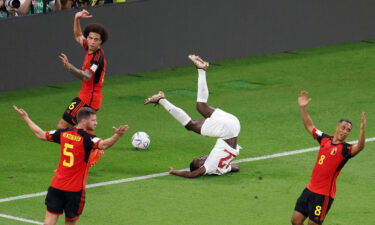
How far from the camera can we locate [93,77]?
66.4 feet

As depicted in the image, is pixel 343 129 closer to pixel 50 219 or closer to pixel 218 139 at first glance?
pixel 50 219

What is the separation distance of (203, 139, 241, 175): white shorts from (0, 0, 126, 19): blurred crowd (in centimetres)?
923

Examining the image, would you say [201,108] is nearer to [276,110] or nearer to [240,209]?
[240,209]

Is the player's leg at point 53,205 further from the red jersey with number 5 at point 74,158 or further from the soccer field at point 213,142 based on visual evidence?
the soccer field at point 213,142

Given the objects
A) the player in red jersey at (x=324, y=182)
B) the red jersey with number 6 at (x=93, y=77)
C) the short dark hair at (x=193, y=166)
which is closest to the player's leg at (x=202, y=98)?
the short dark hair at (x=193, y=166)

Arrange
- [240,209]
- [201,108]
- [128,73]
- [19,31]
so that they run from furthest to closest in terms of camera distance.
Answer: [128,73], [19,31], [201,108], [240,209]

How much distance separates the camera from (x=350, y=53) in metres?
32.2

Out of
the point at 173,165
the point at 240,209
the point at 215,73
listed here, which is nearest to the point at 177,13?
the point at 215,73

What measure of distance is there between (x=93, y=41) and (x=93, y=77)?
0.67 m

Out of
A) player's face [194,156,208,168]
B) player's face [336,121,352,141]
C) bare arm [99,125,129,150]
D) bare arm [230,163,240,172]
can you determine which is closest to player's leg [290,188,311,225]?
player's face [336,121,352,141]

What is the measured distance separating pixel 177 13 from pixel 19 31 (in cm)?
471

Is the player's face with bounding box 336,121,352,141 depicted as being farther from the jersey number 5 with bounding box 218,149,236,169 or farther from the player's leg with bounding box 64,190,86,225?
the jersey number 5 with bounding box 218,149,236,169

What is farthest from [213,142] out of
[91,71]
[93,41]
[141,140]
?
[93,41]

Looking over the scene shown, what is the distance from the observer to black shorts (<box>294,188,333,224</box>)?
53.2 feet
